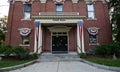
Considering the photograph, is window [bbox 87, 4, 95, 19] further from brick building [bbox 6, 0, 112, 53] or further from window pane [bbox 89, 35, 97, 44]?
window pane [bbox 89, 35, 97, 44]

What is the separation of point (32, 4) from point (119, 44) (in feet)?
43.4

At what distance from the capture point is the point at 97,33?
76.8 ft

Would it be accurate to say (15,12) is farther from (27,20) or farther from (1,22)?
(1,22)

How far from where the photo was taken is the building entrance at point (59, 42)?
2364 centimetres

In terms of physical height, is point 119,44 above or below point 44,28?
below

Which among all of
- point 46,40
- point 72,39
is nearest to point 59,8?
point 72,39

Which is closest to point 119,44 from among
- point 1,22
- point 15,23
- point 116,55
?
A: point 116,55

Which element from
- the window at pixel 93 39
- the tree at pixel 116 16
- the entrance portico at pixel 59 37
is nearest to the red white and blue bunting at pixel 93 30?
the window at pixel 93 39

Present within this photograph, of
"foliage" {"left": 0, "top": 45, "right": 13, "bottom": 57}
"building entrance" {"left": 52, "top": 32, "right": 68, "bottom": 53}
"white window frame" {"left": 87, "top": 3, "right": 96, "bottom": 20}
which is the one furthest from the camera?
"white window frame" {"left": 87, "top": 3, "right": 96, "bottom": 20}

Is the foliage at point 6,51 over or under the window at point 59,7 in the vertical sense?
under

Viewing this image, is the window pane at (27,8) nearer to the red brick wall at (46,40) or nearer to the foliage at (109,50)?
the red brick wall at (46,40)

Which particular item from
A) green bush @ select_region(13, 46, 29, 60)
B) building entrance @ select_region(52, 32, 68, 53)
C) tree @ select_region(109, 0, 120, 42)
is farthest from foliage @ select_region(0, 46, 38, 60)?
tree @ select_region(109, 0, 120, 42)

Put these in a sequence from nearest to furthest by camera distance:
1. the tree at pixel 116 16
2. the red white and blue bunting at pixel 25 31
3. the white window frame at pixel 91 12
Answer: the tree at pixel 116 16
the red white and blue bunting at pixel 25 31
the white window frame at pixel 91 12

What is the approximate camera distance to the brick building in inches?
917
